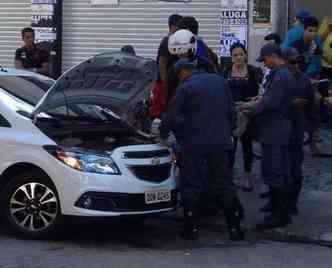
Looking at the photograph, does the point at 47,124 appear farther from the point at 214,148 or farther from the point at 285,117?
the point at 285,117

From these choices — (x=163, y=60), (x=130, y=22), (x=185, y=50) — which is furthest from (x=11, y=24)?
(x=185, y=50)

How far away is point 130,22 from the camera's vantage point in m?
15.7

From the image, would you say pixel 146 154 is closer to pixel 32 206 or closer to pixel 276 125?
pixel 32 206

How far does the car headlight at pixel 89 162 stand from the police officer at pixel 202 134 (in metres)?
0.69

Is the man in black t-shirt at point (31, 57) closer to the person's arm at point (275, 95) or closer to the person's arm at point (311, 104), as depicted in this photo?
the person's arm at point (311, 104)

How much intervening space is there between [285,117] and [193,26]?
167cm

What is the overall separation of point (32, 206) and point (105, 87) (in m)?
1.49

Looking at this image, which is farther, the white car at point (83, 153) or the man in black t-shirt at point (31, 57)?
the man in black t-shirt at point (31, 57)

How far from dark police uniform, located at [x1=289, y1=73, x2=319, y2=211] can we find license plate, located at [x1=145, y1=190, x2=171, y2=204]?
1.47 m

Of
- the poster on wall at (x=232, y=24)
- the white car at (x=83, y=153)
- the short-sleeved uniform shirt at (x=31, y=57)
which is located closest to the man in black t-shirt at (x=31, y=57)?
the short-sleeved uniform shirt at (x=31, y=57)

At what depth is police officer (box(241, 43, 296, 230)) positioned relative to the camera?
870cm

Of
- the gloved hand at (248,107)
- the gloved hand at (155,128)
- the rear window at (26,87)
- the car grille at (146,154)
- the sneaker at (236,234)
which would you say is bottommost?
the sneaker at (236,234)

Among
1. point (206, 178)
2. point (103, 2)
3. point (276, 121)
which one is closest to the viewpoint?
point (206, 178)

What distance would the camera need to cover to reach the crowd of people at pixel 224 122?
8414 mm
